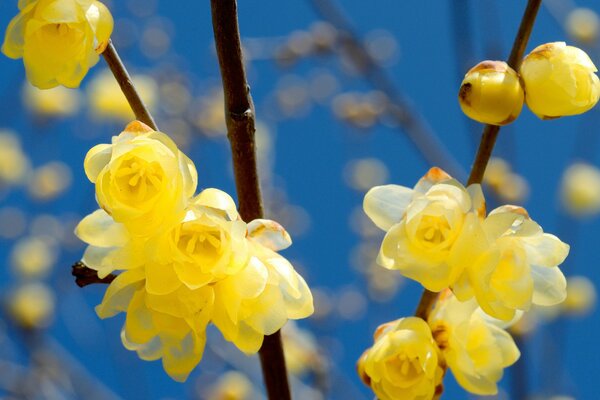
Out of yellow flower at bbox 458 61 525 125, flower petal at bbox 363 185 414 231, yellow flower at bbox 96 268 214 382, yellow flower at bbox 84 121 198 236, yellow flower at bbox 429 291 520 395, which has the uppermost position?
yellow flower at bbox 458 61 525 125

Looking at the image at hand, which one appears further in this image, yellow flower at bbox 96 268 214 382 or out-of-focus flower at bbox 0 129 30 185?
out-of-focus flower at bbox 0 129 30 185

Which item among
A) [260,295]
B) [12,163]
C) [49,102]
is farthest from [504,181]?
[12,163]

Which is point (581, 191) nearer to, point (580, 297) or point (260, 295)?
point (580, 297)

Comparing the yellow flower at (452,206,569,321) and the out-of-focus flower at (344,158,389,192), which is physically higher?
the yellow flower at (452,206,569,321)

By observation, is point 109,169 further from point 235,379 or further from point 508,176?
→ point 235,379

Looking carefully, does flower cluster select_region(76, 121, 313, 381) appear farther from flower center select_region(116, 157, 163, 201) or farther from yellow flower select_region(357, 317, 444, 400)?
yellow flower select_region(357, 317, 444, 400)

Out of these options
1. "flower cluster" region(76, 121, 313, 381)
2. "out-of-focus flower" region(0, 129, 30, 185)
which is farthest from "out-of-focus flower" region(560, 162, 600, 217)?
"out-of-focus flower" region(0, 129, 30, 185)
